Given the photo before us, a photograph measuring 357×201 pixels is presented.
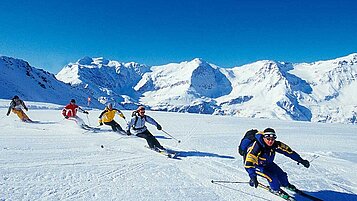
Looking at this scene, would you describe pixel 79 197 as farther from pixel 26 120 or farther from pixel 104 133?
pixel 26 120

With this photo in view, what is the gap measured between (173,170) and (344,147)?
31.4 feet

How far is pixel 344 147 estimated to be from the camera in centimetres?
1488

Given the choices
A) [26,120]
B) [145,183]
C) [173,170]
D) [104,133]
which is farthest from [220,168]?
[26,120]

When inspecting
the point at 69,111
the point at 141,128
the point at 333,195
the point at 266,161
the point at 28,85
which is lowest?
the point at 333,195

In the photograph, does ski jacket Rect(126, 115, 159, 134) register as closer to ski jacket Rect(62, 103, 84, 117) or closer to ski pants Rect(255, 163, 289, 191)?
ski pants Rect(255, 163, 289, 191)

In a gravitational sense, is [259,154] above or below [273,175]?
above

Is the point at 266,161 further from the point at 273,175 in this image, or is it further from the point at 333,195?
the point at 333,195

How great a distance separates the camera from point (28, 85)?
137875mm

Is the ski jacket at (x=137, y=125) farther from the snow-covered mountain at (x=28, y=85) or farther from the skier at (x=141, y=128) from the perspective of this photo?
the snow-covered mountain at (x=28, y=85)

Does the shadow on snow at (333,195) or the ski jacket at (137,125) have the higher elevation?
the ski jacket at (137,125)

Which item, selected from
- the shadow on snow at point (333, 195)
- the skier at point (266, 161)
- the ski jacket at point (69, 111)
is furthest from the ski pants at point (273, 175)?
the ski jacket at point (69, 111)

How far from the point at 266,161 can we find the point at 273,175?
384 millimetres

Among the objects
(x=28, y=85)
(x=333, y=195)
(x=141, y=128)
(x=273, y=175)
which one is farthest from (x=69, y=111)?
(x=28, y=85)

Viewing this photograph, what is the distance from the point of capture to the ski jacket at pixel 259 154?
23.8ft
